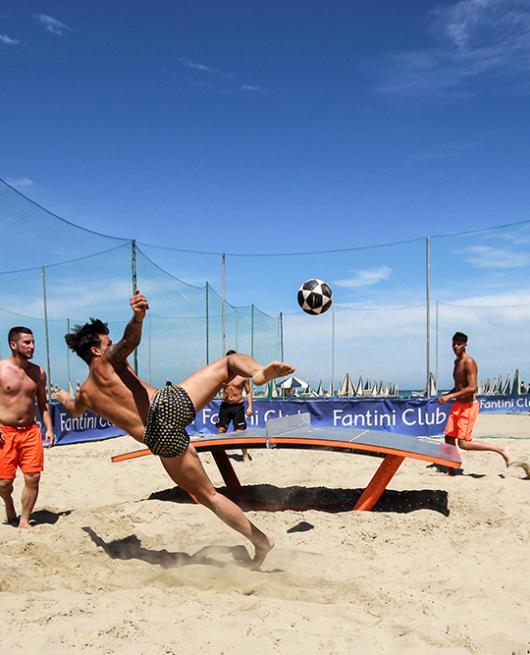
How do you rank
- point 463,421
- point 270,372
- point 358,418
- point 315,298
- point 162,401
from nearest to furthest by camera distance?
point 270,372, point 162,401, point 463,421, point 315,298, point 358,418

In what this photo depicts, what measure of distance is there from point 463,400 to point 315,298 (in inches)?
128

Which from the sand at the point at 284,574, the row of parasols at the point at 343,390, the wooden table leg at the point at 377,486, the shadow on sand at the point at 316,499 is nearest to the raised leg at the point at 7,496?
the sand at the point at 284,574

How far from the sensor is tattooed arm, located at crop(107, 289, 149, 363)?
124 inches

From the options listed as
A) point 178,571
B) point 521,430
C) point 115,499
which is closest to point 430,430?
point 521,430

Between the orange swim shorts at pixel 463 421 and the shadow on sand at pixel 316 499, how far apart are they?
1.57 meters

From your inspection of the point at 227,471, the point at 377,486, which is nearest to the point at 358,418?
the point at 227,471

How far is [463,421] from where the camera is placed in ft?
22.7

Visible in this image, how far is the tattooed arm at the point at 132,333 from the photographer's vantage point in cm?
316

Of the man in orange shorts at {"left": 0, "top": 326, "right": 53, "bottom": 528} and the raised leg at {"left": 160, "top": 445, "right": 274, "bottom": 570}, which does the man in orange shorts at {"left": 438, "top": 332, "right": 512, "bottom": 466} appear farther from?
the man in orange shorts at {"left": 0, "top": 326, "right": 53, "bottom": 528}

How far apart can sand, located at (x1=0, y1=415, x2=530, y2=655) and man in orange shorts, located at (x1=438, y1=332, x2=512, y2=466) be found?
2.00ft

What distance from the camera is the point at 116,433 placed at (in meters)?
11.1

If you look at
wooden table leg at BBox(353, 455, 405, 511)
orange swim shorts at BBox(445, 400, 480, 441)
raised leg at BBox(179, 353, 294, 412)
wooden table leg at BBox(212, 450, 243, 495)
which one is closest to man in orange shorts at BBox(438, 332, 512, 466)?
orange swim shorts at BBox(445, 400, 480, 441)

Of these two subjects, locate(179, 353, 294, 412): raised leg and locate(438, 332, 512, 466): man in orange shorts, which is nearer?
locate(179, 353, 294, 412): raised leg

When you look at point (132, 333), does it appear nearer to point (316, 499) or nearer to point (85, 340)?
point (85, 340)
